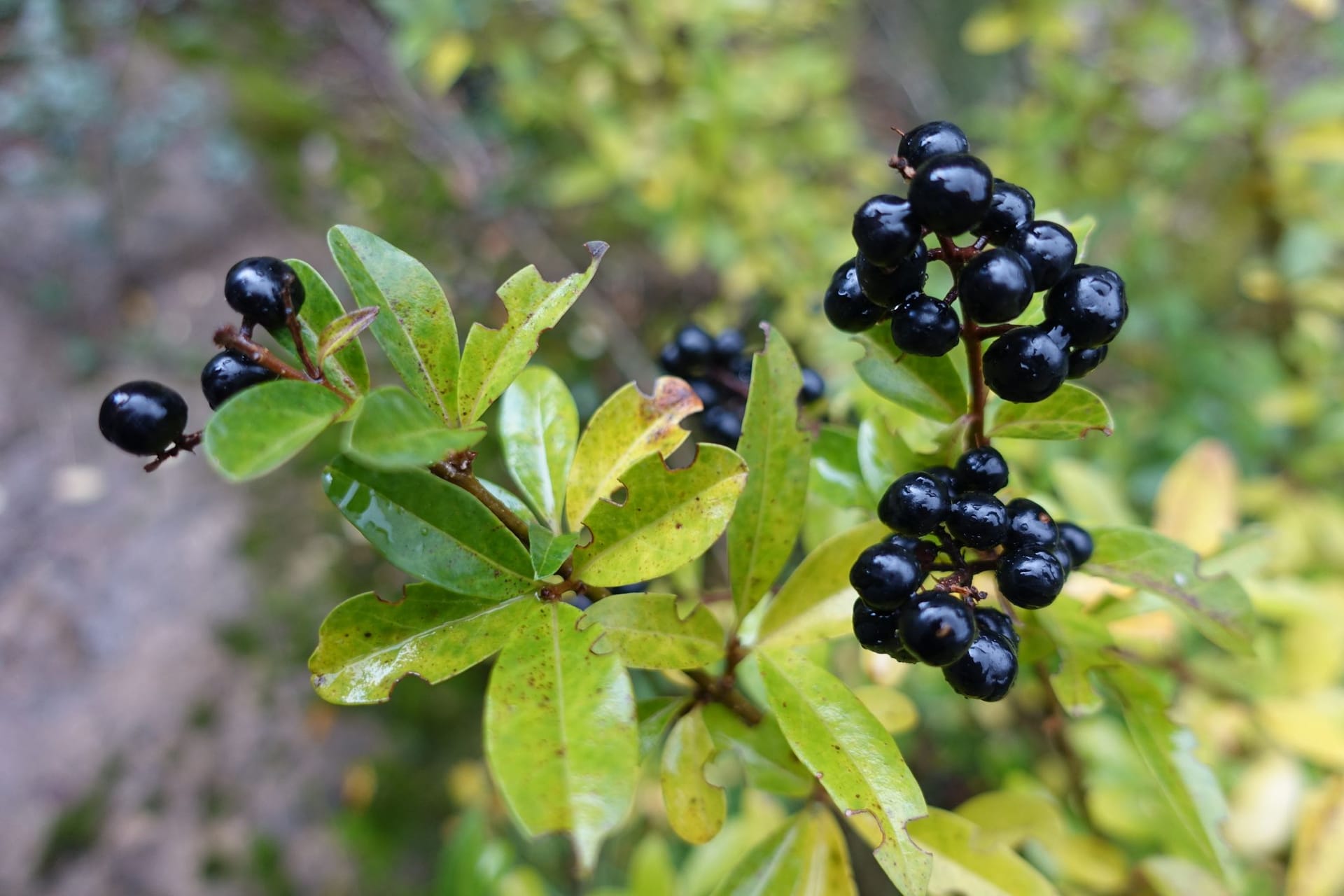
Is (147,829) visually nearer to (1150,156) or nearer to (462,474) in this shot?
(462,474)

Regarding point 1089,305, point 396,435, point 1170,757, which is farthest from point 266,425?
point 1170,757

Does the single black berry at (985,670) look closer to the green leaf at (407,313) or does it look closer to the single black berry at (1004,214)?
the single black berry at (1004,214)

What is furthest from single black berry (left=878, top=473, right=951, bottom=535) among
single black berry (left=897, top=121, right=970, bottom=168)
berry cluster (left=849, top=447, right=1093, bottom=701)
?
single black berry (left=897, top=121, right=970, bottom=168)

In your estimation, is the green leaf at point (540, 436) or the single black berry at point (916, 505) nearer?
the single black berry at point (916, 505)

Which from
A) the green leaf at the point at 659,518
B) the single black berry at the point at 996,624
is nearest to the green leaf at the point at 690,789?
the green leaf at the point at 659,518

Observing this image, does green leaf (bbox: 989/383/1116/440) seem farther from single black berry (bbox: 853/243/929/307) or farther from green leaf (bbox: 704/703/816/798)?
green leaf (bbox: 704/703/816/798)

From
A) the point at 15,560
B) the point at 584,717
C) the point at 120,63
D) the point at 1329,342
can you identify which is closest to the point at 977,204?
the point at 584,717
